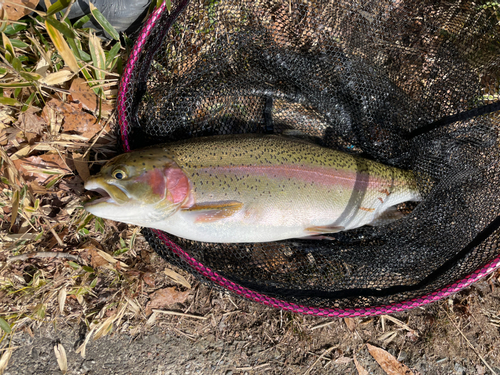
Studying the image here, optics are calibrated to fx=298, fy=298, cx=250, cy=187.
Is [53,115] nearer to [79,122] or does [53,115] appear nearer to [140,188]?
[79,122]

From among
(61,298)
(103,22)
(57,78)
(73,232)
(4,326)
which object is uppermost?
(103,22)

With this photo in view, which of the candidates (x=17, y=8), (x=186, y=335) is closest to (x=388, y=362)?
(x=186, y=335)

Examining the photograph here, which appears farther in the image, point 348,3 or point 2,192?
point 348,3

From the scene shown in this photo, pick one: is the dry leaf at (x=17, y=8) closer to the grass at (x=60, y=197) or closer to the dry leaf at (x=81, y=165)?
the grass at (x=60, y=197)

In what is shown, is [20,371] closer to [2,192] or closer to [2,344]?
[2,344]

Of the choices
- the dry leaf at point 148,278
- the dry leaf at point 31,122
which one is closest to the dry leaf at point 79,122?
the dry leaf at point 31,122

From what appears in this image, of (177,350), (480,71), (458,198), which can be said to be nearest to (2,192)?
(177,350)
